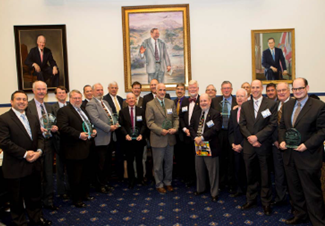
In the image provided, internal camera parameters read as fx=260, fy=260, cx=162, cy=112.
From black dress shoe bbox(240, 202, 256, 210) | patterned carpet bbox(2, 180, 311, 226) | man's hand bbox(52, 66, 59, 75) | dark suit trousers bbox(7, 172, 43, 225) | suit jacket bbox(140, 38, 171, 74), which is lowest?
patterned carpet bbox(2, 180, 311, 226)

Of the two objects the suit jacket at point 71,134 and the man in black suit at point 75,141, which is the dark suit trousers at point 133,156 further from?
the suit jacket at point 71,134

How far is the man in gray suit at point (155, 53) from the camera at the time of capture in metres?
6.64

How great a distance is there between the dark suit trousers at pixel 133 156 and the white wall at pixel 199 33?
2572 millimetres

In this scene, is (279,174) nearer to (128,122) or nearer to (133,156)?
(133,156)

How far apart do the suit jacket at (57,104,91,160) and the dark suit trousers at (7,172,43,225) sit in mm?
545

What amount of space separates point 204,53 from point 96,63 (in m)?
2.79

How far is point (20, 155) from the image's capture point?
2961 mm

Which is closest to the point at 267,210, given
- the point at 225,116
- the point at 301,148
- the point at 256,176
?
the point at 256,176

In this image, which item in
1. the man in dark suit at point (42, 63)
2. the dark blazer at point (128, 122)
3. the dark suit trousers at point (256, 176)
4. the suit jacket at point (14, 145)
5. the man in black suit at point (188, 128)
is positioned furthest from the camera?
the man in dark suit at point (42, 63)

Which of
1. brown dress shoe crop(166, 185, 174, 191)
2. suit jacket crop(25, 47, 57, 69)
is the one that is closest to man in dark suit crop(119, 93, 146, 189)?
brown dress shoe crop(166, 185, 174, 191)

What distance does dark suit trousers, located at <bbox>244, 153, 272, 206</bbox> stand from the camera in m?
3.45

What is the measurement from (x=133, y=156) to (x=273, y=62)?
173 inches

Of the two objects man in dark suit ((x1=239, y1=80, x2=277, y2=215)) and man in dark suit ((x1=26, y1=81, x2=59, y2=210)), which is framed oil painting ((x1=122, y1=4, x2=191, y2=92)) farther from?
man in dark suit ((x1=239, y1=80, x2=277, y2=215))

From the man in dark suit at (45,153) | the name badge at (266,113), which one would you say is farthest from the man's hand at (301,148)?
the man in dark suit at (45,153)
